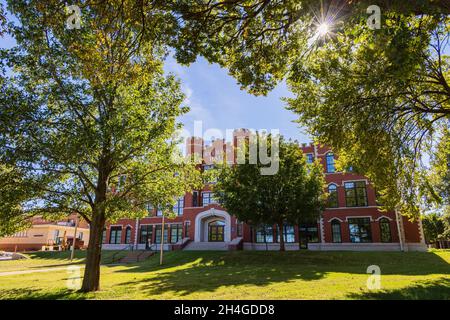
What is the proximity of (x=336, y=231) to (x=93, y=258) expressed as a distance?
92.1 feet

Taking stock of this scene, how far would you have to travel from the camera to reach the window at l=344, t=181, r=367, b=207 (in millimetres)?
33406

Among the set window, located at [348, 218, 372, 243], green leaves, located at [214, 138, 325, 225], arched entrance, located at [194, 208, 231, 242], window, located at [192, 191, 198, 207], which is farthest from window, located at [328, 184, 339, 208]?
window, located at [192, 191, 198, 207]

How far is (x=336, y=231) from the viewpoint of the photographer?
111 ft

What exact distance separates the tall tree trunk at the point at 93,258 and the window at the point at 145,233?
30.5 m

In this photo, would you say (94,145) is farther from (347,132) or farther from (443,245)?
(443,245)

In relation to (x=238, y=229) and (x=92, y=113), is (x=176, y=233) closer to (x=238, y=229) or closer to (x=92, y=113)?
(x=238, y=229)

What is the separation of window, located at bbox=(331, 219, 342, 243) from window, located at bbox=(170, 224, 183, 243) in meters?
19.9

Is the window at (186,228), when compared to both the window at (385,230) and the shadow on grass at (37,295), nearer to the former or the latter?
the window at (385,230)

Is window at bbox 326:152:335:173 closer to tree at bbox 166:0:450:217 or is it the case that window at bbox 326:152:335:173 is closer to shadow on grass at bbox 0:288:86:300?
tree at bbox 166:0:450:217

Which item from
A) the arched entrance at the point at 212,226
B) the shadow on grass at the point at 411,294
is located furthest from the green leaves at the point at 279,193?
the shadow on grass at the point at 411,294

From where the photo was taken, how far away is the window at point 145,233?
43.0m

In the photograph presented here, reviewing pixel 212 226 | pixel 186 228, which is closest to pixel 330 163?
pixel 212 226
